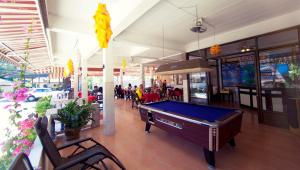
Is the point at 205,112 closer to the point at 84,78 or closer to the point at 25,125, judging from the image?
the point at 25,125

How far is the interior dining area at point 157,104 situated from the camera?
1.66 meters

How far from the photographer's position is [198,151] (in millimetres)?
2742

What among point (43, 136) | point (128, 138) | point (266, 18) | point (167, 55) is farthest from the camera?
point (167, 55)

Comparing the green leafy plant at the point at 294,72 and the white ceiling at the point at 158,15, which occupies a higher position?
the white ceiling at the point at 158,15

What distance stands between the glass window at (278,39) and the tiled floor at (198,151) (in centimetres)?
253

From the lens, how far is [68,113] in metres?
3.12

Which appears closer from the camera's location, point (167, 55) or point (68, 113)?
point (68, 113)

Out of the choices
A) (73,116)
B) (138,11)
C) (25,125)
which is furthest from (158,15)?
(25,125)

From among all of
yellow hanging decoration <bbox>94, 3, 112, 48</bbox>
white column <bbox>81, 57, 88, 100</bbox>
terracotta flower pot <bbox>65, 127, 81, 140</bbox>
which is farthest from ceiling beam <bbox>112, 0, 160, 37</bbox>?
white column <bbox>81, 57, 88, 100</bbox>

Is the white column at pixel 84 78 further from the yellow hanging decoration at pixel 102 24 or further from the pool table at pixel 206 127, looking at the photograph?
the yellow hanging decoration at pixel 102 24

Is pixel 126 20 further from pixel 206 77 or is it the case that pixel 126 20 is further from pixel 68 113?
pixel 206 77

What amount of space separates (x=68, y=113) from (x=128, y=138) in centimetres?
157

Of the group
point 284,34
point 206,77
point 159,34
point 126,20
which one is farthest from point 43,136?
point 206,77

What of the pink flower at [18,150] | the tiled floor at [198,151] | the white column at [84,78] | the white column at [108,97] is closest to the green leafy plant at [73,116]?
the white column at [108,97]
